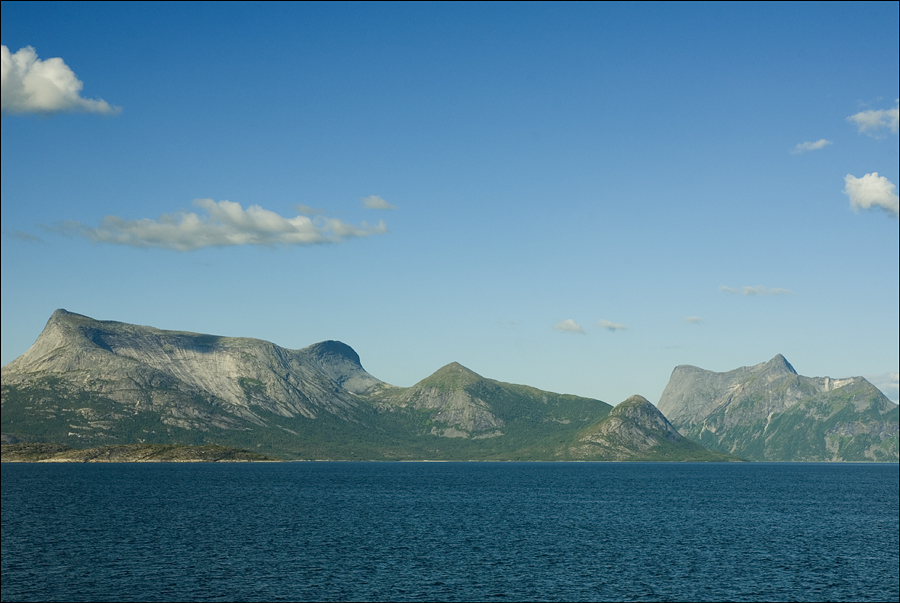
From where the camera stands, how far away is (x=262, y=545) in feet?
406

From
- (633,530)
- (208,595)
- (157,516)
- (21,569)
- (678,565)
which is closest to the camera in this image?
(208,595)

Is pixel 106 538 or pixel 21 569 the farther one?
pixel 106 538

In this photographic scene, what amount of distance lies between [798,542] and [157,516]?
127173mm

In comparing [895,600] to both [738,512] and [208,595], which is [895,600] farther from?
[738,512]

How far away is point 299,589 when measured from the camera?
9119 cm

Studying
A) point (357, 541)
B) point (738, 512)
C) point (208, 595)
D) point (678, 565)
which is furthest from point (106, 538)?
point (738, 512)

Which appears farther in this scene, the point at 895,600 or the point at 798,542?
the point at 798,542

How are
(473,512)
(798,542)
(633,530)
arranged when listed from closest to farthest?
1. (798,542)
2. (633,530)
3. (473,512)

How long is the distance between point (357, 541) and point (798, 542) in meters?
76.1

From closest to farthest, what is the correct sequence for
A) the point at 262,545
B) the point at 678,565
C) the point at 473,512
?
the point at 678,565
the point at 262,545
the point at 473,512

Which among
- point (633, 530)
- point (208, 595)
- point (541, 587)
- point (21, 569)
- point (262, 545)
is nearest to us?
point (208, 595)

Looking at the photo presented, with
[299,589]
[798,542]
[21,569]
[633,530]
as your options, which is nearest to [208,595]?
[299,589]

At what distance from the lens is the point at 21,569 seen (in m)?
99.9

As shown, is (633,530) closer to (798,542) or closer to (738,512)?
(798,542)
